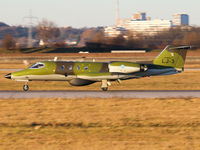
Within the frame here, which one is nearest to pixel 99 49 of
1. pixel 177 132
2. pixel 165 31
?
pixel 165 31

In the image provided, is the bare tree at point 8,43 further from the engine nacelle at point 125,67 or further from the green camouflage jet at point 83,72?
the engine nacelle at point 125,67

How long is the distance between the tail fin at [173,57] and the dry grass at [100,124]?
7.49 meters

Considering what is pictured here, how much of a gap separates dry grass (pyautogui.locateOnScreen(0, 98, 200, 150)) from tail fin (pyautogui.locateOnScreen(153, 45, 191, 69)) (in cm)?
749

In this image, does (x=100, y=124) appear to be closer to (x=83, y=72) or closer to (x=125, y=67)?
(x=125, y=67)

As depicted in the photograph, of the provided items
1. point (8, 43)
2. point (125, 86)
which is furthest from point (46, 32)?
point (125, 86)

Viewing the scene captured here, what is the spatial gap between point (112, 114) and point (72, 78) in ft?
33.2

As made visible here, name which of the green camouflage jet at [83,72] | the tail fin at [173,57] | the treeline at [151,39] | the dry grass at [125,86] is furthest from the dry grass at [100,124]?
the treeline at [151,39]

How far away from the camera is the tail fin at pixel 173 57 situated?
29.6 m

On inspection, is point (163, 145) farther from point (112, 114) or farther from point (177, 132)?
point (112, 114)

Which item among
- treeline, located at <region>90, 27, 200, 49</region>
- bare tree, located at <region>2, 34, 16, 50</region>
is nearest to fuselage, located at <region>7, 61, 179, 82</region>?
treeline, located at <region>90, 27, 200, 49</region>

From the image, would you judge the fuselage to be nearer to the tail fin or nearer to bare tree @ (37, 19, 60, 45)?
the tail fin

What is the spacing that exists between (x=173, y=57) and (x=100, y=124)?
1495 centimetres

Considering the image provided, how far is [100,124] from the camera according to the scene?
54.0 feet

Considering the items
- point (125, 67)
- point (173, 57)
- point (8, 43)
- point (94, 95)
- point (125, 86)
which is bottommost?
point (125, 86)
